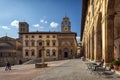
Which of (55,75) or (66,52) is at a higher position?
(66,52)

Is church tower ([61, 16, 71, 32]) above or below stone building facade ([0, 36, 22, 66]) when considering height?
above

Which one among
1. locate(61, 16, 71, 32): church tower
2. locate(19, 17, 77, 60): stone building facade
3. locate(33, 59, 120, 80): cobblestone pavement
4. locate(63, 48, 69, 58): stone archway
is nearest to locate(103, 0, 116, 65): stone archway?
locate(33, 59, 120, 80): cobblestone pavement

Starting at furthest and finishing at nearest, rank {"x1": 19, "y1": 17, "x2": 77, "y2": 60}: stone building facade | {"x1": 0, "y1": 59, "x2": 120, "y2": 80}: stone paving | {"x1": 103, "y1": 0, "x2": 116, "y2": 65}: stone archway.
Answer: {"x1": 19, "y1": 17, "x2": 77, "y2": 60}: stone building facade, {"x1": 103, "y1": 0, "x2": 116, "y2": 65}: stone archway, {"x1": 0, "y1": 59, "x2": 120, "y2": 80}: stone paving

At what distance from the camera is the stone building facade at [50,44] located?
245 feet

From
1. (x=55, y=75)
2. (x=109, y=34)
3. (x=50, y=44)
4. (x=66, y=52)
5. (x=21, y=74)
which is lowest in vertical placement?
(x=21, y=74)

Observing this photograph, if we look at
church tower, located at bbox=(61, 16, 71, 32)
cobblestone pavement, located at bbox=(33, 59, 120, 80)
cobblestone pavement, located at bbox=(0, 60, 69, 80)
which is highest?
church tower, located at bbox=(61, 16, 71, 32)

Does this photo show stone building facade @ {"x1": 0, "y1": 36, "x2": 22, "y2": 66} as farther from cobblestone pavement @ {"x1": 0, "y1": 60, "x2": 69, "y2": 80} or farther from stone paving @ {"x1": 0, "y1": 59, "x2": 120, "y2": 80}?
stone paving @ {"x1": 0, "y1": 59, "x2": 120, "y2": 80}

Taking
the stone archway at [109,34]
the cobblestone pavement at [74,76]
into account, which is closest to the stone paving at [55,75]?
the cobblestone pavement at [74,76]

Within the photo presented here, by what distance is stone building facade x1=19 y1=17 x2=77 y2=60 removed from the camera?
245 feet

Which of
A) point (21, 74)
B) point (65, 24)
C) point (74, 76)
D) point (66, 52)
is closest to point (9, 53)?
point (66, 52)

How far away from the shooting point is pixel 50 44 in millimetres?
76000

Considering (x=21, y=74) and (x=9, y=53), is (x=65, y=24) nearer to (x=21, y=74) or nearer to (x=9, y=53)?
(x=9, y=53)

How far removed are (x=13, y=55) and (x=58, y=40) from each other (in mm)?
17323

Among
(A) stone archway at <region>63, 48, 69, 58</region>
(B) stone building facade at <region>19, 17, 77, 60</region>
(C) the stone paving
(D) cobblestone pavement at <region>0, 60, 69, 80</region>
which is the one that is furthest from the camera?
(A) stone archway at <region>63, 48, 69, 58</region>
